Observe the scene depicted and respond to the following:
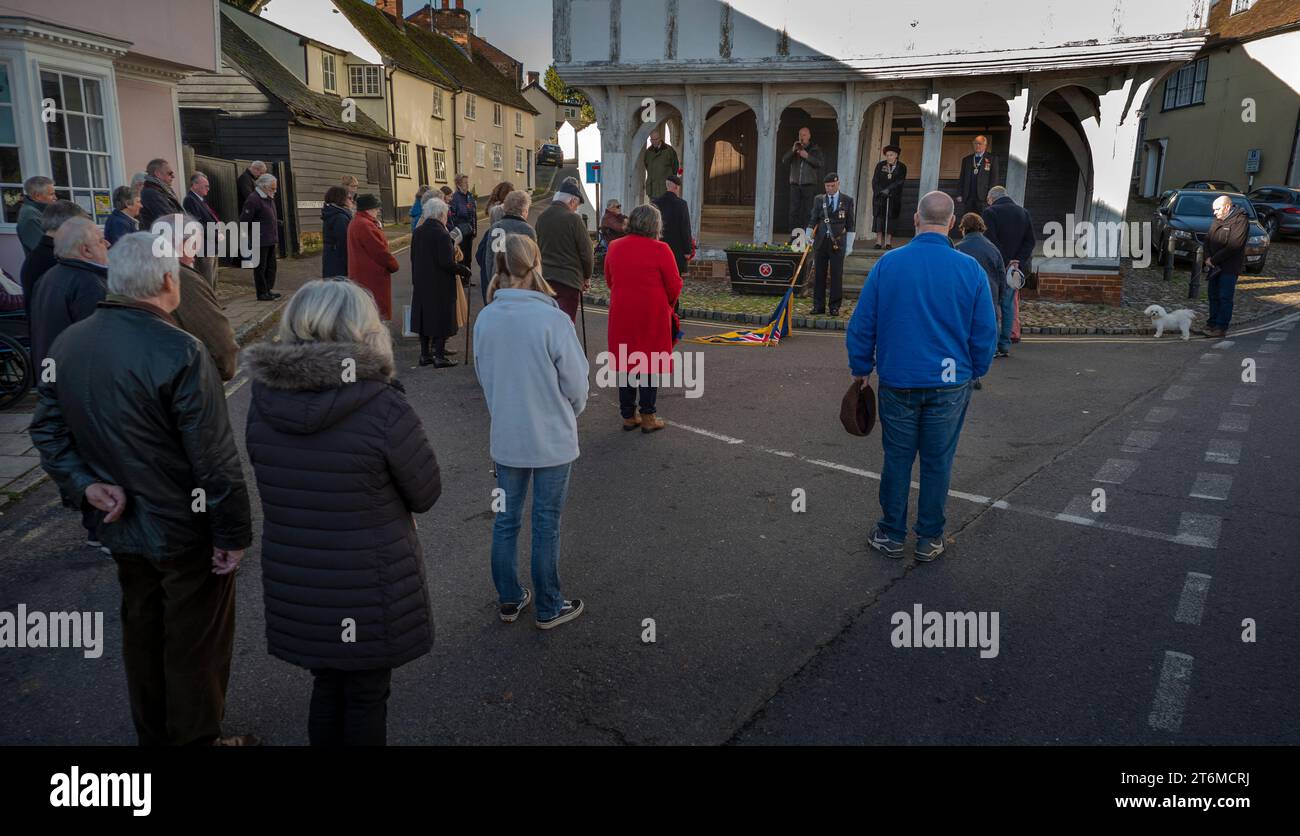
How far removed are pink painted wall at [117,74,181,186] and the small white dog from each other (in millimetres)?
16483

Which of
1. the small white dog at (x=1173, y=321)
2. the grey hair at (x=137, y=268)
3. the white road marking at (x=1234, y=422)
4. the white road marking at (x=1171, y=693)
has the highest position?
the grey hair at (x=137, y=268)

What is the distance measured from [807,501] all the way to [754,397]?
316 cm

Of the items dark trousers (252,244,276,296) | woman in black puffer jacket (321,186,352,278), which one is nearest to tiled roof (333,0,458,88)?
dark trousers (252,244,276,296)

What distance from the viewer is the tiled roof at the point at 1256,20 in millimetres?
31069

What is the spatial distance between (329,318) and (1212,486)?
6512 mm

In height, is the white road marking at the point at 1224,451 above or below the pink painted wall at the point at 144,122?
below

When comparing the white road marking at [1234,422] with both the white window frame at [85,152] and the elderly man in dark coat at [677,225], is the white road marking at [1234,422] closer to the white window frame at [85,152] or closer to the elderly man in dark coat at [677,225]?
the elderly man in dark coat at [677,225]

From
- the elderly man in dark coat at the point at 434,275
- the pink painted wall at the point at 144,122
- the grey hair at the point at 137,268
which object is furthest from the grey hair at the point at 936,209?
the pink painted wall at the point at 144,122

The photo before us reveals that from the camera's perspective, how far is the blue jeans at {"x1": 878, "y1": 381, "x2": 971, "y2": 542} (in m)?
5.27

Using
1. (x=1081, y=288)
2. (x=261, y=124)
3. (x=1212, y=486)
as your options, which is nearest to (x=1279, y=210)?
(x=1081, y=288)

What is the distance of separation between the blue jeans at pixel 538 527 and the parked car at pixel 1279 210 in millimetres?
29370

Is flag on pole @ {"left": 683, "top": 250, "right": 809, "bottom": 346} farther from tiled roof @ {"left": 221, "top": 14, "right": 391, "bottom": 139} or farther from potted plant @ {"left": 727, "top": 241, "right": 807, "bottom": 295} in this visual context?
tiled roof @ {"left": 221, "top": 14, "right": 391, "bottom": 139}

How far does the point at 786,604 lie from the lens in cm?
475
